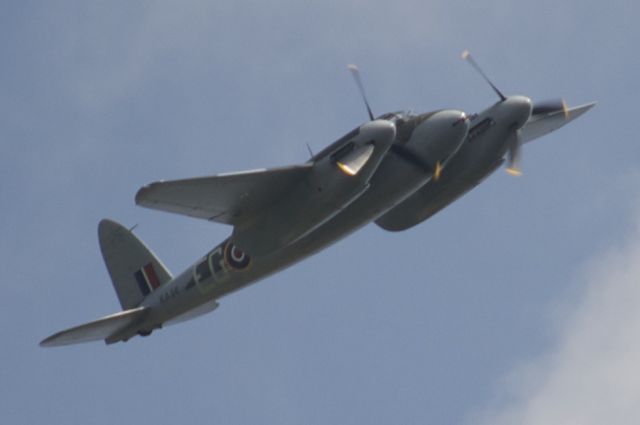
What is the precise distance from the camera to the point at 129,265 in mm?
48281

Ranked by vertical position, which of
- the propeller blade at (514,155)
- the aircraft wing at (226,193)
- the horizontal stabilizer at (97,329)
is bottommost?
the propeller blade at (514,155)

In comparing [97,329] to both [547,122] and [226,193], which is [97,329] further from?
[547,122]

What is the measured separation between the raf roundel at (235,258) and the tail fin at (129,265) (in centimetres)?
563

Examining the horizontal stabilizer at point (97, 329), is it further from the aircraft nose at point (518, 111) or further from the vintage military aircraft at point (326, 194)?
the aircraft nose at point (518, 111)

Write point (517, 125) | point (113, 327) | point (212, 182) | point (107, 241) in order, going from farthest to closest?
point (107, 241)
point (113, 327)
point (517, 125)
point (212, 182)

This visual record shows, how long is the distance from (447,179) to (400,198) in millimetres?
3139

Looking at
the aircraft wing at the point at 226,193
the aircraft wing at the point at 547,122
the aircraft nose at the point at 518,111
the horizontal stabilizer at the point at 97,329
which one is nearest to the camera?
the aircraft wing at the point at 226,193

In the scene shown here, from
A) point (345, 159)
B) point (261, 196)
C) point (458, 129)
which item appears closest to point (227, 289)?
point (261, 196)

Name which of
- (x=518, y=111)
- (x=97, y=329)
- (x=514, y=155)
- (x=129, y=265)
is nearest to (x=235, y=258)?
(x=97, y=329)

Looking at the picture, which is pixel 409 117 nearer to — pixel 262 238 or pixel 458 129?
pixel 458 129

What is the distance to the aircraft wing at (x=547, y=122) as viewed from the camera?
153 feet

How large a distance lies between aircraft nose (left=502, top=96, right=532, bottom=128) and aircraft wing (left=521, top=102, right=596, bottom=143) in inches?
218

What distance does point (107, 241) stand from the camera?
48906 mm

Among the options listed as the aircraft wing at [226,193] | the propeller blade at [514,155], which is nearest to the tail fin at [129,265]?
the aircraft wing at [226,193]
